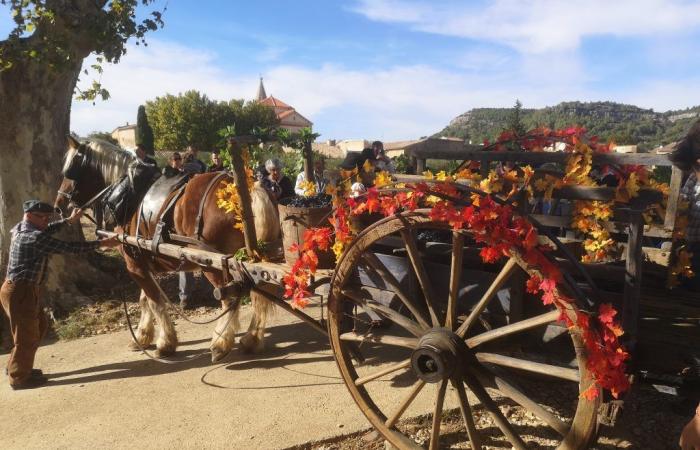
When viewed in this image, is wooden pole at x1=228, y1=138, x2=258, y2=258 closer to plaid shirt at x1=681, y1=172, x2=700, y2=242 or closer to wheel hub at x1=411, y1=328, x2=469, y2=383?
wheel hub at x1=411, y1=328, x2=469, y2=383

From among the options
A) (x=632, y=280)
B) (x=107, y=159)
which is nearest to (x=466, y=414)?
(x=632, y=280)

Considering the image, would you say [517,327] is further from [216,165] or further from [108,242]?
[216,165]

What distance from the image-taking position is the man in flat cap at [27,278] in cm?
419

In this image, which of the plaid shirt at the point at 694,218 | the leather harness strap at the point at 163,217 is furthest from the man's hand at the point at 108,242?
the plaid shirt at the point at 694,218

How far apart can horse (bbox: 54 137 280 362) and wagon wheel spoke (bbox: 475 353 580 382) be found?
185cm

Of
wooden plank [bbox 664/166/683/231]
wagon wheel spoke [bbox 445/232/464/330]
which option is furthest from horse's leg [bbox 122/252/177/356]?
wooden plank [bbox 664/166/683/231]

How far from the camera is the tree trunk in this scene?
19.3 feet

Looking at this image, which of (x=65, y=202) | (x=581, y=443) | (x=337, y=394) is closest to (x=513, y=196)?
(x=581, y=443)

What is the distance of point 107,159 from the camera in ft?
17.2

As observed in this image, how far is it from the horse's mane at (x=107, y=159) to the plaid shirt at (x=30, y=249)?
3.72 feet

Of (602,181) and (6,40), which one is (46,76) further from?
(602,181)

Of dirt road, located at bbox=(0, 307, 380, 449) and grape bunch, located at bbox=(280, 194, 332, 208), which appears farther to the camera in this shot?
dirt road, located at bbox=(0, 307, 380, 449)

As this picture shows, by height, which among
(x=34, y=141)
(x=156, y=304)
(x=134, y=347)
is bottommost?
(x=134, y=347)

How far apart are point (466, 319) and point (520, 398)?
430mm
